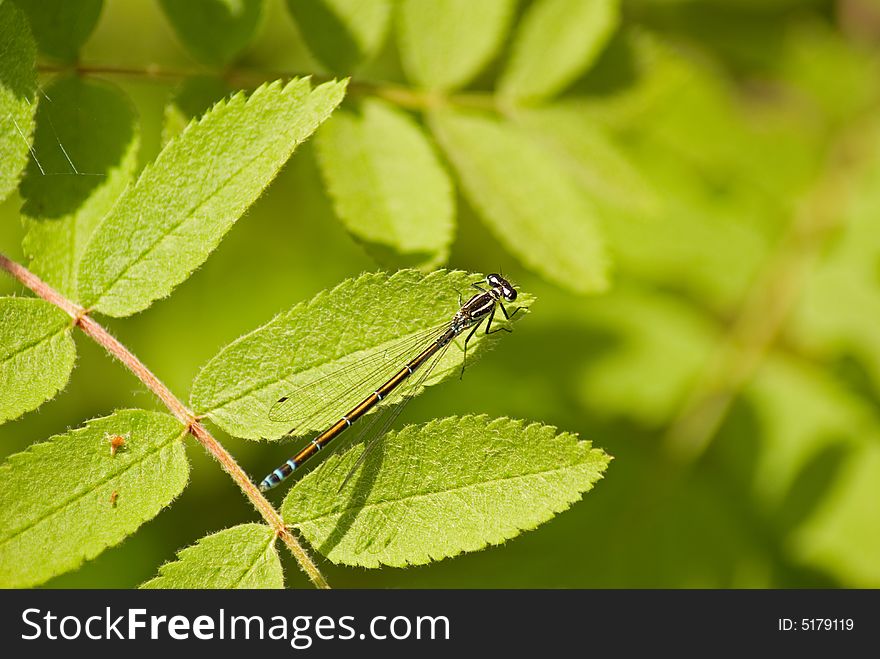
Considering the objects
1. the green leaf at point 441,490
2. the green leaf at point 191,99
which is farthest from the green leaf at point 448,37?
the green leaf at point 441,490

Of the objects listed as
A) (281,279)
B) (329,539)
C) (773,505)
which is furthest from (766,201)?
(329,539)

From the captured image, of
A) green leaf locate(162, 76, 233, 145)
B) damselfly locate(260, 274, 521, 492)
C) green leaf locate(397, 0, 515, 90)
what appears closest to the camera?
damselfly locate(260, 274, 521, 492)

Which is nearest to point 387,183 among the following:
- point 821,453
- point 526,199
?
point 526,199

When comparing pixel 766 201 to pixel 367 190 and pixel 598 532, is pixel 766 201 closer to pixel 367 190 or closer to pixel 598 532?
pixel 598 532

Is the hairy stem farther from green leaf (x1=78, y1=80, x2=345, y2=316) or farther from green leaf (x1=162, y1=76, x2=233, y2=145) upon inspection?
green leaf (x1=162, y1=76, x2=233, y2=145)

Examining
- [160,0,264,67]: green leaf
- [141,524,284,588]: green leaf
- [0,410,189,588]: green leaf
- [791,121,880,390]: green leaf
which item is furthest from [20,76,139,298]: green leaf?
[791,121,880,390]: green leaf

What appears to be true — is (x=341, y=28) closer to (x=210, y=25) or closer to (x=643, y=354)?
(x=210, y=25)
